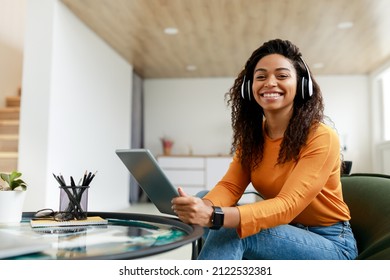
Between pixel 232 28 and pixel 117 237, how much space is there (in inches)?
127

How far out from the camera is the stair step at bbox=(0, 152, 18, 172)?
2.72m

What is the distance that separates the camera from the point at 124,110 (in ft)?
15.4

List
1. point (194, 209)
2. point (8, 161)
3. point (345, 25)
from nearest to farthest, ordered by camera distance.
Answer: point (194, 209)
point (8, 161)
point (345, 25)

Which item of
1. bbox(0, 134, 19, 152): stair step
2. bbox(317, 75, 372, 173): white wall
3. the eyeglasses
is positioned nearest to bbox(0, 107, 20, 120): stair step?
bbox(0, 134, 19, 152): stair step

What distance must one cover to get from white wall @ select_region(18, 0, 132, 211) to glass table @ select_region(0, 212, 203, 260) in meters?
1.97

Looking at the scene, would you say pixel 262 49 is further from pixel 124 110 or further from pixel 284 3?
pixel 124 110

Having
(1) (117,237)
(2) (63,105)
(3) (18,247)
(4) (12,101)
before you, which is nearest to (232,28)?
(2) (63,105)

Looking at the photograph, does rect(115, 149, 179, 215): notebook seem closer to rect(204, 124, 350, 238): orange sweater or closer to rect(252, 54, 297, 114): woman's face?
rect(204, 124, 350, 238): orange sweater

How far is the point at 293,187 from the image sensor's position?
0.83m

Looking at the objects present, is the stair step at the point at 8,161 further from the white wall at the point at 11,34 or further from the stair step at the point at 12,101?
the stair step at the point at 12,101

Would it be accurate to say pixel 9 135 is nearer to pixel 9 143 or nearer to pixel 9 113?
pixel 9 143

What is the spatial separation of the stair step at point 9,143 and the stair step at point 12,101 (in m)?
0.58

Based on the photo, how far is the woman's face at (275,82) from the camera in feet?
3.11
